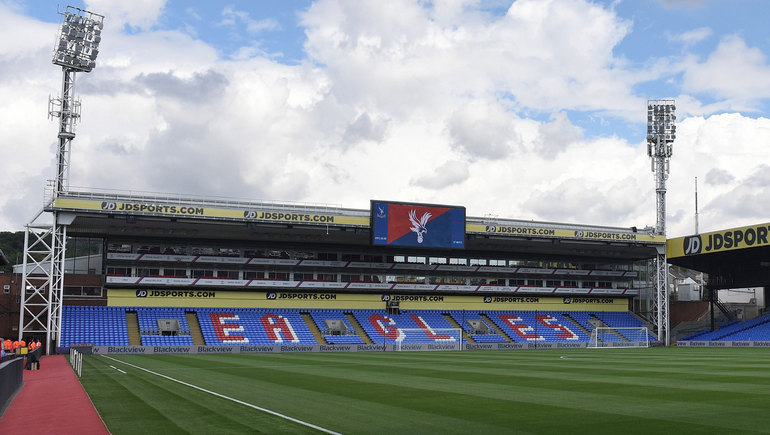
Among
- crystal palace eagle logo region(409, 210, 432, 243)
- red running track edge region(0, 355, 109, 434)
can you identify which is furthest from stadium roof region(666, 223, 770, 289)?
red running track edge region(0, 355, 109, 434)

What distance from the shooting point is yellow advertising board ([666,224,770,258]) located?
6306cm

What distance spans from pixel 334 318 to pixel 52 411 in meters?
53.6

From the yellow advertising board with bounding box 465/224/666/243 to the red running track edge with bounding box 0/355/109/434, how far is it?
49.6m

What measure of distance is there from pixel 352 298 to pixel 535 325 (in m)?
20.1

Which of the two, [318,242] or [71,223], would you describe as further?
[318,242]

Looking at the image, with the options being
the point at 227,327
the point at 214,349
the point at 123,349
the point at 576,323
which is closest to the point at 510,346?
the point at 576,323

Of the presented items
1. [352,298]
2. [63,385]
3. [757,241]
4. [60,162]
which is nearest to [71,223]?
[60,162]

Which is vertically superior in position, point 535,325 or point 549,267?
point 549,267

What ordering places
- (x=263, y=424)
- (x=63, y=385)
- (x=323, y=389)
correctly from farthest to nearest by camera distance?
1. (x=63, y=385)
2. (x=323, y=389)
3. (x=263, y=424)

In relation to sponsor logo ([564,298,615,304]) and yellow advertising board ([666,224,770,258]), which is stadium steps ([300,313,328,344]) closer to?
sponsor logo ([564,298,615,304])

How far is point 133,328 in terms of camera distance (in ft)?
204

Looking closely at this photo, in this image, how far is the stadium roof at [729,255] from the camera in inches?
2535

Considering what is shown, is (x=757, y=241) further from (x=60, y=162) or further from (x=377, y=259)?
(x=60, y=162)

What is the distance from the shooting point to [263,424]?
45.6 feet
